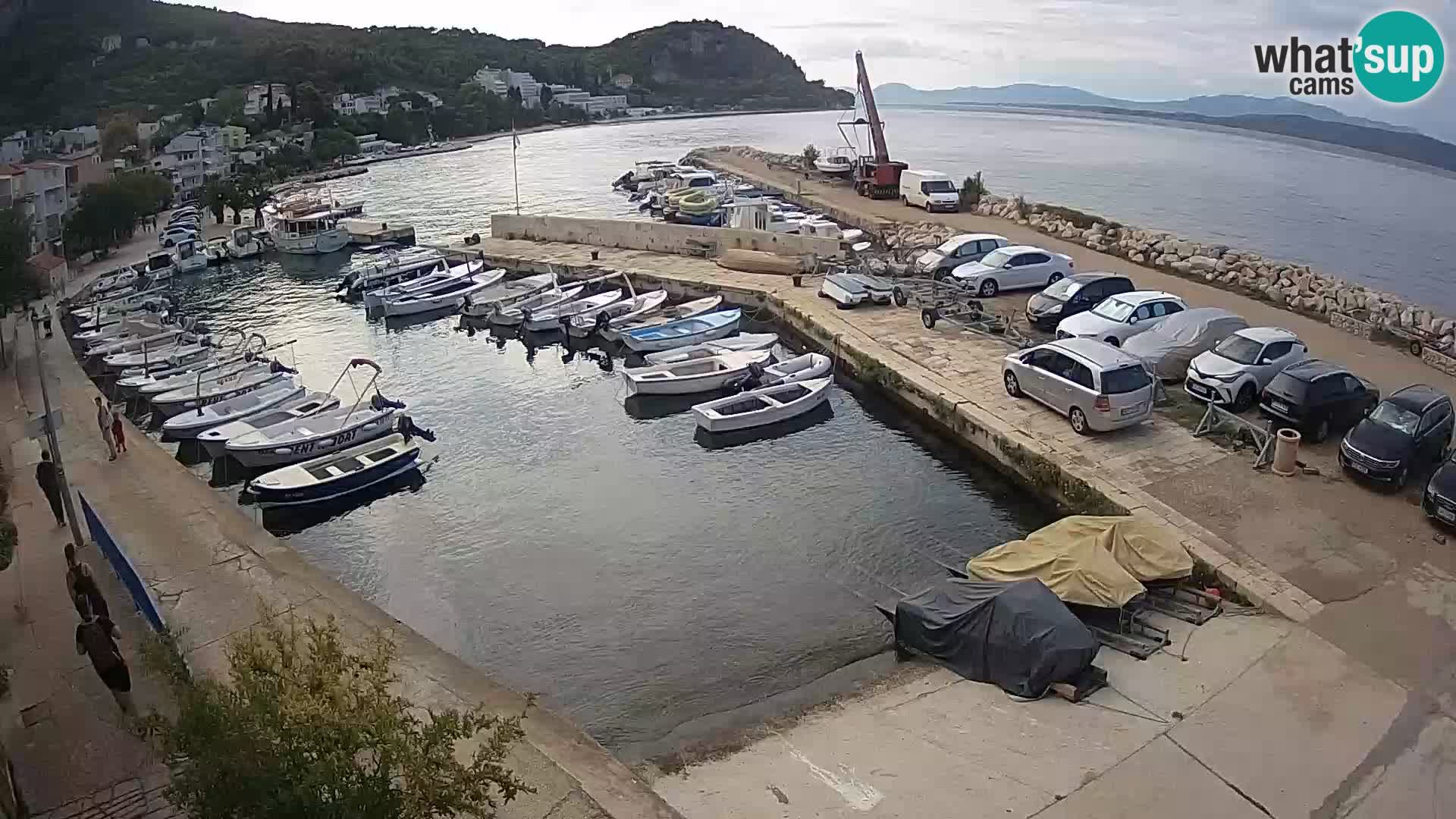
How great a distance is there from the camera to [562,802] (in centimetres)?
831

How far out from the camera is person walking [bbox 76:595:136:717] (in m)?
9.31

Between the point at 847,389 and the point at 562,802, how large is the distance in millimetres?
15594

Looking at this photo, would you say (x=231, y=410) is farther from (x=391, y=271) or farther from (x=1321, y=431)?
(x=1321, y=431)

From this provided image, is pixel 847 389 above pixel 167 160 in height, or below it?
below

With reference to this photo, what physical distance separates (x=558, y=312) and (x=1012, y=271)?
1374 cm

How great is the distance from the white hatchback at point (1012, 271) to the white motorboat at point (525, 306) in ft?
40.7

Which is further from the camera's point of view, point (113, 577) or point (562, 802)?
point (113, 577)

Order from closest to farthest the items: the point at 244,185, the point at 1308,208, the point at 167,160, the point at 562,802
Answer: the point at 562,802 < the point at 244,185 < the point at 167,160 < the point at 1308,208

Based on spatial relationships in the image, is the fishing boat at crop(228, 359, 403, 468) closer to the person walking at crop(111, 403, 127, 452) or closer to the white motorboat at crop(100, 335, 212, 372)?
the person walking at crop(111, 403, 127, 452)

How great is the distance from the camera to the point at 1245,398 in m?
17.2

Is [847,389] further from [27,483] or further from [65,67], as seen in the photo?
[65,67]

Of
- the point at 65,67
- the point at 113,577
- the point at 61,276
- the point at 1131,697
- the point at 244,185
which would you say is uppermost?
the point at 65,67

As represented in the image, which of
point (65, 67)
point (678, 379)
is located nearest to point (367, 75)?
point (65, 67)

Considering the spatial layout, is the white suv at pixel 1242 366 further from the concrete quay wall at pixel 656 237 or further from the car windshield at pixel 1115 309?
the concrete quay wall at pixel 656 237
